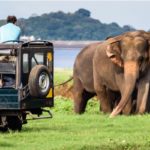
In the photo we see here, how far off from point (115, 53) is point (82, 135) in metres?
7.49

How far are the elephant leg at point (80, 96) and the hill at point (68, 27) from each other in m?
139

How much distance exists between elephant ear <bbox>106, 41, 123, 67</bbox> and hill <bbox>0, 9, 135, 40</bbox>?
14283cm

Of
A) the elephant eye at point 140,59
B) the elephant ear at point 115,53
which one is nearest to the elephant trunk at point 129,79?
the elephant eye at point 140,59

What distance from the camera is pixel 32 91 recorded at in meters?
15.9

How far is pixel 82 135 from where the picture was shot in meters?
15.6

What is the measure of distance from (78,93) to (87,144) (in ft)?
40.8

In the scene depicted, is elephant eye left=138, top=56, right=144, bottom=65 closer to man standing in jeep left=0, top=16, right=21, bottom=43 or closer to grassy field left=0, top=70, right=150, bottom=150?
grassy field left=0, top=70, right=150, bottom=150

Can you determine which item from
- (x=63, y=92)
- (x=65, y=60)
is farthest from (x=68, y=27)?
(x=63, y=92)

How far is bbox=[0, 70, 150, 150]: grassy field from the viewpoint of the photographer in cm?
1393

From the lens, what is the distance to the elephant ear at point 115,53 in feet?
74.8

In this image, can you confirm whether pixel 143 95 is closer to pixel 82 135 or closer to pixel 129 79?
pixel 129 79

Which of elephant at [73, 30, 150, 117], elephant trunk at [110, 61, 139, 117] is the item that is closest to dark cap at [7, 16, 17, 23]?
elephant at [73, 30, 150, 117]

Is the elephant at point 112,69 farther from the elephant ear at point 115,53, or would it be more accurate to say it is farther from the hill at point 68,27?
the hill at point 68,27

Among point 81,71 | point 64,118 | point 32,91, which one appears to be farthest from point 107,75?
point 32,91
